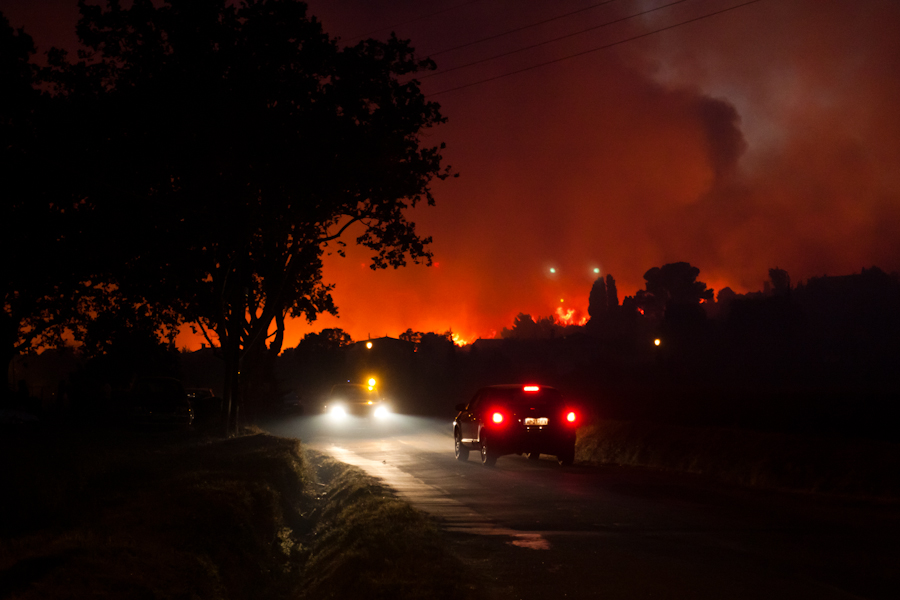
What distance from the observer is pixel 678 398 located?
86.0 feet

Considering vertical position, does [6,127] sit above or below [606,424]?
above

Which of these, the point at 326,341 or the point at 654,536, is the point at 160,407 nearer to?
the point at 654,536

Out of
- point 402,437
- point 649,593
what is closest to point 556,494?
point 649,593

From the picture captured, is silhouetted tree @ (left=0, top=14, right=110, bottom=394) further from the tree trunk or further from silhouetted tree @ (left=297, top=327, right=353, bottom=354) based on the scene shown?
silhouetted tree @ (left=297, top=327, right=353, bottom=354)

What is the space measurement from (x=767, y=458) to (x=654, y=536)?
7723 mm

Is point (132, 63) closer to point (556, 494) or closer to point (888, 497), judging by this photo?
point (556, 494)

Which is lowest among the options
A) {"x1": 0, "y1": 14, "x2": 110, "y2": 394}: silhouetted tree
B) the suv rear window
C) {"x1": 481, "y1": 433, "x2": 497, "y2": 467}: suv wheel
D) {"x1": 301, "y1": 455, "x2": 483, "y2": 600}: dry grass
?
{"x1": 301, "y1": 455, "x2": 483, "y2": 600}: dry grass

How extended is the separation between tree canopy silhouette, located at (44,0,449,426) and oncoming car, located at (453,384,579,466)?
8.91 meters

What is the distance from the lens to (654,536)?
10.1 meters

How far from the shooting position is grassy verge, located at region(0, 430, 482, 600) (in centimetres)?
780

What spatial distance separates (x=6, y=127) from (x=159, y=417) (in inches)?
429

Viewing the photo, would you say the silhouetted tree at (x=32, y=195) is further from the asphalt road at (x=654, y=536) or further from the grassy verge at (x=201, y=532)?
the asphalt road at (x=654, y=536)

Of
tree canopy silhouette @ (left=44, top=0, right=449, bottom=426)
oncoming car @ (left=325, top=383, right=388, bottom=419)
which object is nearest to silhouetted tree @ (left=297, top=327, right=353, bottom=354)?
oncoming car @ (left=325, top=383, right=388, bottom=419)

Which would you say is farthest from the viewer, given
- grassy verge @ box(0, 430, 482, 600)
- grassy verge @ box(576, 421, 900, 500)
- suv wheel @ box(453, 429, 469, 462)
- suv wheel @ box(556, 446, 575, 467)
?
suv wheel @ box(453, 429, 469, 462)
